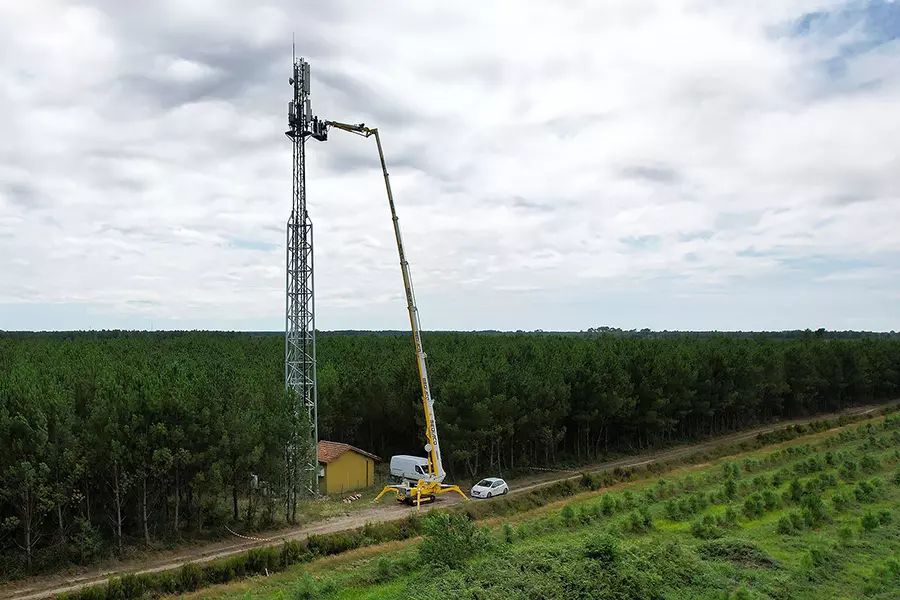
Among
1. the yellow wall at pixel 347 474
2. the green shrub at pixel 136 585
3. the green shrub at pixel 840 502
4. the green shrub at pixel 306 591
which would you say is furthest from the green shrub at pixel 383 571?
the green shrub at pixel 840 502

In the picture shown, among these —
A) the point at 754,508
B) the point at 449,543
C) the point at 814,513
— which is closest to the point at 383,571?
the point at 449,543

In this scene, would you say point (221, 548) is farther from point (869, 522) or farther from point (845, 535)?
point (869, 522)

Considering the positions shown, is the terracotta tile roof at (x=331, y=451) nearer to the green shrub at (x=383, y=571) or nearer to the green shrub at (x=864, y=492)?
the green shrub at (x=383, y=571)

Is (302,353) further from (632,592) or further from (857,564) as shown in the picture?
(857,564)

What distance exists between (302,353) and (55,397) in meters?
13.2

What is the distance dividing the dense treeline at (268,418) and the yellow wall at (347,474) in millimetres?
4594

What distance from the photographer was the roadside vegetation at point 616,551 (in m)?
21.2

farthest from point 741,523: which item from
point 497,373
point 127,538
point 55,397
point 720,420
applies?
point 720,420

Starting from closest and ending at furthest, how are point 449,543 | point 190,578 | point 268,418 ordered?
1. point 449,543
2. point 190,578
3. point 268,418

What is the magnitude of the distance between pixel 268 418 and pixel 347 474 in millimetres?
10217

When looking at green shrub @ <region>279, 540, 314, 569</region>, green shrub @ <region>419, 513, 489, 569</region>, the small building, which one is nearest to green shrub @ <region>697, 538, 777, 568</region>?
green shrub @ <region>419, 513, 489, 569</region>

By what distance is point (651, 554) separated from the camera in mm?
22766

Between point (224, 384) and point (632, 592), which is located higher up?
point (224, 384)

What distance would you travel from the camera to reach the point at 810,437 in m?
60.7
